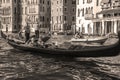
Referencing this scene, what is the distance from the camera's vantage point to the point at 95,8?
61531 mm

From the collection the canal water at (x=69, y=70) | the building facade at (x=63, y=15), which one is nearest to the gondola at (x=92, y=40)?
the canal water at (x=69, y=70)

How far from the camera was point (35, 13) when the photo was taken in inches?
3398

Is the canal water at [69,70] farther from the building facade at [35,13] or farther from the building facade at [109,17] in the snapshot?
the building facade at [35,13]

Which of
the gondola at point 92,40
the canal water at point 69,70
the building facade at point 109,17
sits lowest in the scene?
the canal water at point 69,70

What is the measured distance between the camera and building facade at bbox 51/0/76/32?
81.2m

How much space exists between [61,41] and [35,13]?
37.2 metres

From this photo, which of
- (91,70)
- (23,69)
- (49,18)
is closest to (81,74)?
(91,70)

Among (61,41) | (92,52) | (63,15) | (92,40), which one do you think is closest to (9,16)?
(63,15)

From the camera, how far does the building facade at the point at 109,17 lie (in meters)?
51.5

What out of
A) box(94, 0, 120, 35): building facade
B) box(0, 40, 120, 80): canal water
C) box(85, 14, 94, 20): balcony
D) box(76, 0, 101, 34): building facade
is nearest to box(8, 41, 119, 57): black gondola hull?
box(0, 40, 120, 80): canal water

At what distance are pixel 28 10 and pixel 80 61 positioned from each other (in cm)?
6657

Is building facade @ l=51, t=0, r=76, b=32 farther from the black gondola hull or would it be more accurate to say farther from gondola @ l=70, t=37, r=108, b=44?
the black gondola hull

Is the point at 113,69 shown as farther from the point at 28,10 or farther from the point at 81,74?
the point at 28,10

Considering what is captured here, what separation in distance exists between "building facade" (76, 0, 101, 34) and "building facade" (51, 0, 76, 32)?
11246 mm
